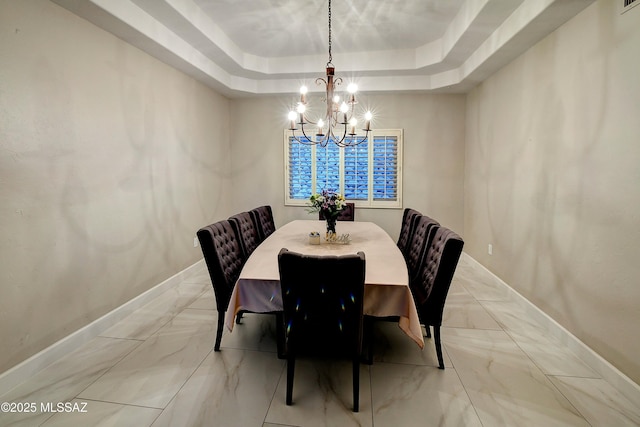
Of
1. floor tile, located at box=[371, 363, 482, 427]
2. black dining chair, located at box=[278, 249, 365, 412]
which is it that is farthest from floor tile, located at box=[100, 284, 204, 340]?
floor tile, located at box=[371, 363, 482, 427]

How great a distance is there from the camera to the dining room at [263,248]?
1835 mm

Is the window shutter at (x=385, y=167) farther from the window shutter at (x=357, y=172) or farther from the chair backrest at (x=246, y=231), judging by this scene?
the chair backrest at (x=246, y=231)

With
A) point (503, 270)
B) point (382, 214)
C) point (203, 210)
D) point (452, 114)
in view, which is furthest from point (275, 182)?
point (503, 270)

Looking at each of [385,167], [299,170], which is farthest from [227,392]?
[385,167]

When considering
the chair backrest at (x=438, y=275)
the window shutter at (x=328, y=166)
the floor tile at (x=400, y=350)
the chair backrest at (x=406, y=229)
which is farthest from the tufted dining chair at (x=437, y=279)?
the window shutter at (x=328, y=166)

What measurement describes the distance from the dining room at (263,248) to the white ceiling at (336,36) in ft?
0.15

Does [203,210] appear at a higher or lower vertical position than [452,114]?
lower

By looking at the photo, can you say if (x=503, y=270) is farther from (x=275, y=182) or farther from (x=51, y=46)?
(x=51, y=46)

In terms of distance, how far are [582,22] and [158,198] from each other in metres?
3.99

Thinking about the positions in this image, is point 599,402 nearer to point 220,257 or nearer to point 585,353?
point 585,353

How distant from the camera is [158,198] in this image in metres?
3.38

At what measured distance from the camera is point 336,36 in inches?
139

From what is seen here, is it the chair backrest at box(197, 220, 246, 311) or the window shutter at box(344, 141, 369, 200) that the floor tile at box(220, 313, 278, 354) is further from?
the window shutter at box(344, 141, 369, 200)

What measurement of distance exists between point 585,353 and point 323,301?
1.95 meters
